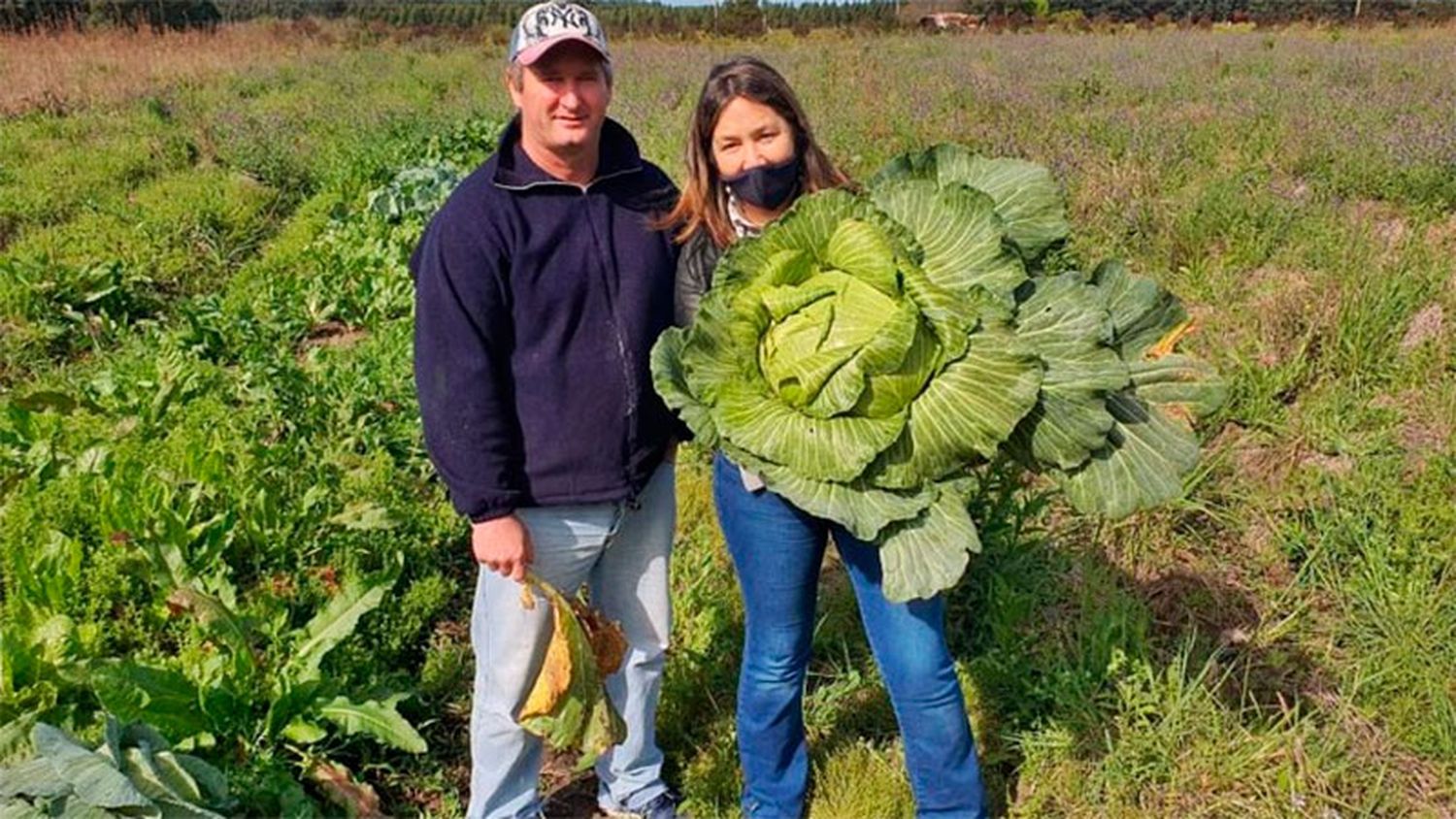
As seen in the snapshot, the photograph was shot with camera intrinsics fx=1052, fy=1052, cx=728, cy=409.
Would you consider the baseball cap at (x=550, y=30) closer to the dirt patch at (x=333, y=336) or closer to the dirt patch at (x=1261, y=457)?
the dirt patch at (x=1261, y=457)

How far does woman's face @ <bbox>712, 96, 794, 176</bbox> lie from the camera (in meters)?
2.01

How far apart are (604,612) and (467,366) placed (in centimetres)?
80

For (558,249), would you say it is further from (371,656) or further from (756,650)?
(371,656)

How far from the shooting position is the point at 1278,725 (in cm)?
257

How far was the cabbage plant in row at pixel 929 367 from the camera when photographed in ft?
5.87

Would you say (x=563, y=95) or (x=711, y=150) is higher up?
(x=563, y=95)

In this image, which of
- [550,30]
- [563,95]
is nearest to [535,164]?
[563,95]

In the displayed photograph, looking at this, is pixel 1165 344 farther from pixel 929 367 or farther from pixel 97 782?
pixel 97 782

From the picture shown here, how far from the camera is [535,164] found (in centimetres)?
206

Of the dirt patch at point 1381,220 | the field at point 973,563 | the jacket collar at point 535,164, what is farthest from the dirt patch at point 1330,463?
the jacket collar at point 535,164

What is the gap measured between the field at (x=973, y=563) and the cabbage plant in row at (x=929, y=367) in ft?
3.51

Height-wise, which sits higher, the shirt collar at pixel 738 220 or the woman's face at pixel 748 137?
the woman's face at pixel 748 137

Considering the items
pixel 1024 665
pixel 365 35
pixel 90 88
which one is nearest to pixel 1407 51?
pixel 1024 665

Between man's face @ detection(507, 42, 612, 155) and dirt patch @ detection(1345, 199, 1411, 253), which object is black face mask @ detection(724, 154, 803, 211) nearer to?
man's face @ detection(507, 42, 612, 155)
